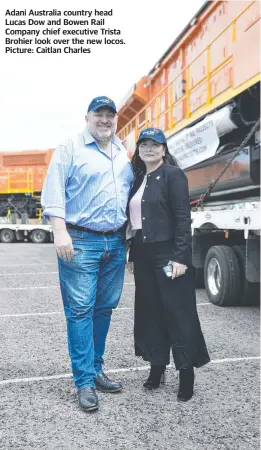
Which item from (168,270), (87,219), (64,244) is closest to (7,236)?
(87,219)

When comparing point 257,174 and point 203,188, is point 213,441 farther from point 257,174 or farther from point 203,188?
point 203,188

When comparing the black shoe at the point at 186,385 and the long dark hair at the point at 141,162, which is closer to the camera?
the black shoe at the point at 186,385

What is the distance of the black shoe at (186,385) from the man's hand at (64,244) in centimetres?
106

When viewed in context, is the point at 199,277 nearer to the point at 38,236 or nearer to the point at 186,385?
the point at 186,385

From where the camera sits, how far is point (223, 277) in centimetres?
594

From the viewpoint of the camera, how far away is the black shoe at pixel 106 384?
3.18 m

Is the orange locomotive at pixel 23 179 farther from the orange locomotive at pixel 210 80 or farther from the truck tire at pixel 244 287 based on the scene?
the truck tire at pixel 244 287

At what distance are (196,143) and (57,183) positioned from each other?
464 centimetres

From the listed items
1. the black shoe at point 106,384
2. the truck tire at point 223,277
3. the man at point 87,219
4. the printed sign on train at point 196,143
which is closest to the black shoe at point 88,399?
the man at point 87,219

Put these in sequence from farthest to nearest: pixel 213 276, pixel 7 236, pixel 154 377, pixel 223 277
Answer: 1. pixel 7 236
2. pixel 213 276
3. pixel 223 277
4. pixel 154 377

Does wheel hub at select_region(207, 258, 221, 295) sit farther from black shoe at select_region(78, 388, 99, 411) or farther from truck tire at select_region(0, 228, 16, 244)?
truck tire at select_region(0, 228, 16, 244)

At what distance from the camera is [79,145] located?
3.04m

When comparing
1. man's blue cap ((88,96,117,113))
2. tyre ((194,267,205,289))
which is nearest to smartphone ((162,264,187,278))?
man's blue cap ((88,96,117,113))

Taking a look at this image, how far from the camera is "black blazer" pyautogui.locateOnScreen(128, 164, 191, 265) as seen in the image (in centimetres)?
Result: 296
